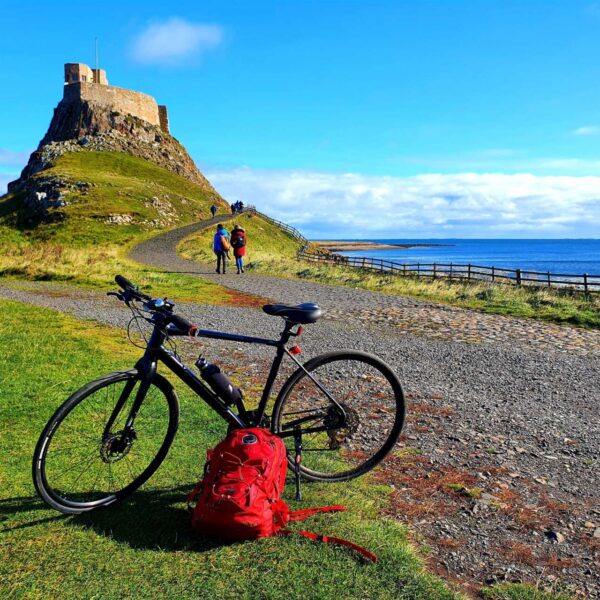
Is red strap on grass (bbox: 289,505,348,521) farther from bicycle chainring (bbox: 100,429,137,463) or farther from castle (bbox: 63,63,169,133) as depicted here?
castle (bbox: 63,63,169,133)

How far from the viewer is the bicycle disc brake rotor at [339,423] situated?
4.82m

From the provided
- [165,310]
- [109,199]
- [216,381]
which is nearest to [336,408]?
[216,381]

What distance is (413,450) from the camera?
5711 mm

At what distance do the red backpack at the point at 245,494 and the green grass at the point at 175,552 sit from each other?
9cm

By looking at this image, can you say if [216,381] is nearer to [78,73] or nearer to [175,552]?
[175,552]

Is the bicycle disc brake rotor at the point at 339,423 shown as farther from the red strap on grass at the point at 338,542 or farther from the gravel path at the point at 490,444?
the red strap on grass at the point at 338,542

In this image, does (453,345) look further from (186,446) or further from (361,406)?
(186,446)

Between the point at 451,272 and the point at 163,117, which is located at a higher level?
the point at 163,117

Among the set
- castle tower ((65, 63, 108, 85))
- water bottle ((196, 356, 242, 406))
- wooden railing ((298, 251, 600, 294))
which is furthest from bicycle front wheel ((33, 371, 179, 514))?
castle tower ((65, 63, 108, 85))

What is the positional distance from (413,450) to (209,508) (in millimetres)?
2709

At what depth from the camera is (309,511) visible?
4086 millimetres

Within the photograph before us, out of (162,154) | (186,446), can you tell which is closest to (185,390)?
(186,446)

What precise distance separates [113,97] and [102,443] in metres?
109

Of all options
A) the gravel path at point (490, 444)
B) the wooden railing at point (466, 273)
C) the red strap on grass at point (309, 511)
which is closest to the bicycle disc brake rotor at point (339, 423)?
the gravel path at point (490, 444)
